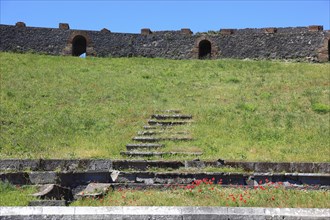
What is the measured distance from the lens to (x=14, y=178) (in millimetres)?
10188

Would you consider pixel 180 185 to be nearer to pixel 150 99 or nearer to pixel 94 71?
pixel 150 99

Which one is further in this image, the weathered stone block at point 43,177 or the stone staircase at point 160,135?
the stone staircase at point 160,135

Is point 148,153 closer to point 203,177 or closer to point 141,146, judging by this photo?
point 141,146

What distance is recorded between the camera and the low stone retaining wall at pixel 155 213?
5836mm

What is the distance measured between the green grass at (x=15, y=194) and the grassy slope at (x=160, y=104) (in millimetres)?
2685

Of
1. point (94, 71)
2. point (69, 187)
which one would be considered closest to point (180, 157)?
point (69, 187)

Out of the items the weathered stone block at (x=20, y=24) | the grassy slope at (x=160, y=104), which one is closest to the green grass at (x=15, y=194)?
the grassy slope at (x=160, y=104)

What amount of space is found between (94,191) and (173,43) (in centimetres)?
2122

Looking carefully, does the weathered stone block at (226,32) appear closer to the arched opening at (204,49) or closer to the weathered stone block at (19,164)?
the arched opening at (204,49)

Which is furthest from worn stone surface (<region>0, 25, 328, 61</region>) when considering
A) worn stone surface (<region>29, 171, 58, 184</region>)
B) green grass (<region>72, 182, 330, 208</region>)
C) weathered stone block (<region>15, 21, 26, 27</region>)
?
green grass (<region>72, 182, 330, 208</region>)

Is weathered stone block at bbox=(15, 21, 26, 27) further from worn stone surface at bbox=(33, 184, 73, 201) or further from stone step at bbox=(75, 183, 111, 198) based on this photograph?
worn stone surface at bbox=(33, 184, 73, 201)

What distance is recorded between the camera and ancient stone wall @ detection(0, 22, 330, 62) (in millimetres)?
28406

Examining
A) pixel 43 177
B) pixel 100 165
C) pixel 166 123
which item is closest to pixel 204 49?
pixel 166 123

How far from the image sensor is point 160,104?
61.0ft
